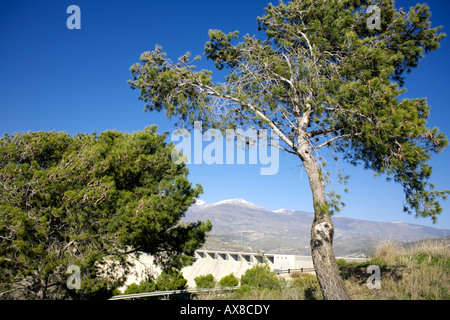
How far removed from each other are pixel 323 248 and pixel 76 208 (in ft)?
20.1

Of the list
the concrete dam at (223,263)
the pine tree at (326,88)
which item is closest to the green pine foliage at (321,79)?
the pine tree at (326,88)

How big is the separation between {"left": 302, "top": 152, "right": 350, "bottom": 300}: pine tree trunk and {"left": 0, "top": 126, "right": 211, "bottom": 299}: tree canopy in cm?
414

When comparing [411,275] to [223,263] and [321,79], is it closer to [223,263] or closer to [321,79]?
[321,79]

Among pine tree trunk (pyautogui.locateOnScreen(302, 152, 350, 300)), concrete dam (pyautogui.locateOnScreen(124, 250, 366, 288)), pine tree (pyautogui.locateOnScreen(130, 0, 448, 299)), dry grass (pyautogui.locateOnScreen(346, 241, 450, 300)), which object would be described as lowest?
concrete dam (pyautogui.locateOnScreen(124, 250, 366, 288))

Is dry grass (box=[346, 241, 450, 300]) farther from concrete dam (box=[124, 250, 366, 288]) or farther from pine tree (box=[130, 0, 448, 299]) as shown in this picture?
concrete dam (box=[124, 250, 366, 288])

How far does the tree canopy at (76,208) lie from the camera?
20.5 feet

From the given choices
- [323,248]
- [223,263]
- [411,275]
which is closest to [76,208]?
[323,248]

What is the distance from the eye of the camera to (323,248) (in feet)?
16.2

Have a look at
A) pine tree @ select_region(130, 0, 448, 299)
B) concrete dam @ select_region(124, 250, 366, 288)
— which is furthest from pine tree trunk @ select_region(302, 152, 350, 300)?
concrete dam @ select_region(124, 250, 366, 288)

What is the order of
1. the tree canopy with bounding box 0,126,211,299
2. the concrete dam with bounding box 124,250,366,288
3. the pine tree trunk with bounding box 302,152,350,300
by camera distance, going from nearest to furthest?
1. the pine tree trunk with bounding box 302,152,350,300
2. the tree canopy with bounding box 0,126,211,299
3. the concrete dam with bounding box 124,250,366,288

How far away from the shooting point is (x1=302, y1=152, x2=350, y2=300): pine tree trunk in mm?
4602

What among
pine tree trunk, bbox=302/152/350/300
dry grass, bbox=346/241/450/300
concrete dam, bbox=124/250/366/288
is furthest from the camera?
concrete dam, bbox=124/250/366/288

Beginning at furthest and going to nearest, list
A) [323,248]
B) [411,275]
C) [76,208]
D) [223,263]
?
[223,263] < [76,208] < [411,275] < [323,248]

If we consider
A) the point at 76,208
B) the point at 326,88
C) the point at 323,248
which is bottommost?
the point at 323,248
